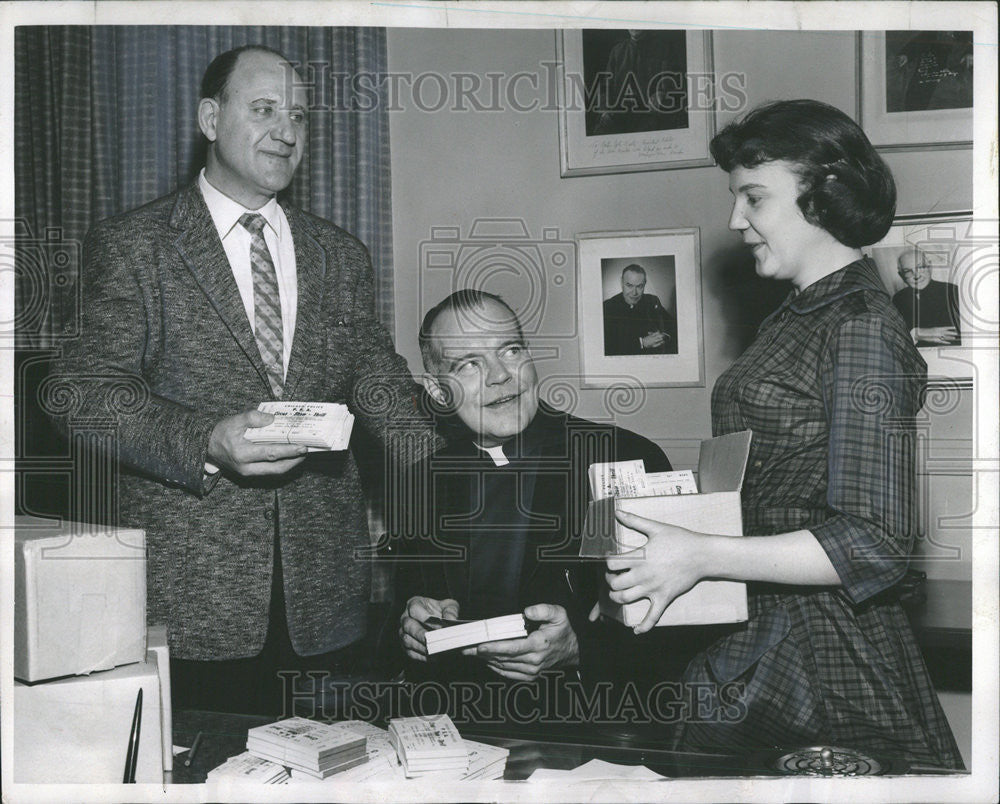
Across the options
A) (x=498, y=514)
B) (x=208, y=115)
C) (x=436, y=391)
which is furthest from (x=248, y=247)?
(x=498, y=514)

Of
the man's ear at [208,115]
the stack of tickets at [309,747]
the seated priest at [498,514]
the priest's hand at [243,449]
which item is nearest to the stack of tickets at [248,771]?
the stack of tickets at [309,747]

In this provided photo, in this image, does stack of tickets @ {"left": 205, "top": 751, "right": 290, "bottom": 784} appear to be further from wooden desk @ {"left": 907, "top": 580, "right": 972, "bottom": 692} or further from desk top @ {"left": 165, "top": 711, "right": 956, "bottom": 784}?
wooden desk @ {"left": 907, "top": 580, "right": 972, "bottom": 692}

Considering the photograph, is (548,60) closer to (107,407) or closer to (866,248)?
(866,248)

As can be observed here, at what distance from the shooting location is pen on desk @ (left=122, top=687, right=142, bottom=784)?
1.74 metres

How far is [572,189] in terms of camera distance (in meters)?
2.07

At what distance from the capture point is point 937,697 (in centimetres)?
196

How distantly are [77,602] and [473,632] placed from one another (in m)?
0.79

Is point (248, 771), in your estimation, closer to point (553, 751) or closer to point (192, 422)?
point (553, 751)

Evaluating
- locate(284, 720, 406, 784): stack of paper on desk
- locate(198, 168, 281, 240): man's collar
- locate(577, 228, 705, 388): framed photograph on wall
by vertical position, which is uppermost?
locate(198, 168, 281, 240): man's collar
